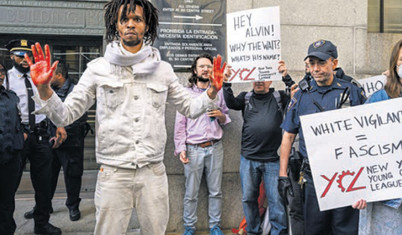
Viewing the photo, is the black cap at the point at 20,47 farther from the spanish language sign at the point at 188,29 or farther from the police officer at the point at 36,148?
the spanish language sign at the point at 188,29

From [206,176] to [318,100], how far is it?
77.8 inches

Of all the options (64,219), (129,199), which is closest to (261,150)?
(129,199)

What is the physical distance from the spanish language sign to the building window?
2.34 metres

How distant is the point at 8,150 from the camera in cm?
372

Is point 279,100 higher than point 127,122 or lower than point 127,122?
higher

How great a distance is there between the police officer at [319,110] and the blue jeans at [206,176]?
131 centimetres

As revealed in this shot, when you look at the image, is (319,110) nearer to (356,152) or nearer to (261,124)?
(356,152)

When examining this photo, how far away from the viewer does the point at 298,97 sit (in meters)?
3.25

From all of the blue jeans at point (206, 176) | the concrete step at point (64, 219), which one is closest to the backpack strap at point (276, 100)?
the blue jeans at point (206, 176)

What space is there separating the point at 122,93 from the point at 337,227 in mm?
2008

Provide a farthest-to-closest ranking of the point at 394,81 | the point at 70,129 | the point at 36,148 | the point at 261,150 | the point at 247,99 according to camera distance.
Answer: the point at 70,129, the point at 36,148, the point at 247,99, the point at 261,150, the point at 394,81

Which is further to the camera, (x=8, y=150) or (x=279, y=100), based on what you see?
(x=279, y=100)

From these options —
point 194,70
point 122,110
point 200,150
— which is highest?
point 194,70

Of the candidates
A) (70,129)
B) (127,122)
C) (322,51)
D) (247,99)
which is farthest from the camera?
(70,129)
